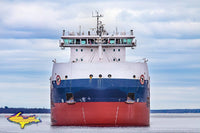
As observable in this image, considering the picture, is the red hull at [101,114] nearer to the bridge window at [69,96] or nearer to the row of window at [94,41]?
the bridge window at [69,96]

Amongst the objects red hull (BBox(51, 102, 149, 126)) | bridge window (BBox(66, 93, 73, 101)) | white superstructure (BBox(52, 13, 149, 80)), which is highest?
white superstructure (BBox(52, 13, 149, 80))

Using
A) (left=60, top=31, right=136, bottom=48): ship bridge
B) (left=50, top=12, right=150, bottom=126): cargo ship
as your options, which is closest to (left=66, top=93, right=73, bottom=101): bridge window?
(left=50, top=12, right=150, bottom=126): cargo ship

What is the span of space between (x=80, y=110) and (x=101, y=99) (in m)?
2.78

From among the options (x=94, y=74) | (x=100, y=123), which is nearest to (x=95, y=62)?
(x=94, y=74)

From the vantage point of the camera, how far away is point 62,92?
210 ft

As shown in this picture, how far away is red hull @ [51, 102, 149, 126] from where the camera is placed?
203 feet

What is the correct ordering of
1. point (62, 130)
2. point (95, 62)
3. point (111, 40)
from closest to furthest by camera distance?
point (62, 130) < point (95, 62) < point (111, 40)

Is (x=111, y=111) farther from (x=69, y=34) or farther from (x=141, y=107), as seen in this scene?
(x=69, y=34)

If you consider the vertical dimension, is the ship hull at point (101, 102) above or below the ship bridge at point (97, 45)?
below

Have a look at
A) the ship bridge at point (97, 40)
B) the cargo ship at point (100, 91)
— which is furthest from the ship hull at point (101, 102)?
the ship bridge at point (97, 40)

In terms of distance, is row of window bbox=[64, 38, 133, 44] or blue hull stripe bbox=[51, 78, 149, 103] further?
row of window bbox=[64, 38, 133, 44]

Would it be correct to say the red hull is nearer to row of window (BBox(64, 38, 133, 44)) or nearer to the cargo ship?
the cargo ship

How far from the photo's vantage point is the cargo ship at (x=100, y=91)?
202ft

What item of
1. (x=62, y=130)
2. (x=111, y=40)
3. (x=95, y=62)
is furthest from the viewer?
(x=111, y=40)
